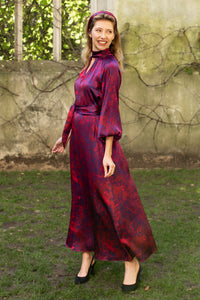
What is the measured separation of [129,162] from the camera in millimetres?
6949

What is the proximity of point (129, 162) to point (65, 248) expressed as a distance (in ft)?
11.1

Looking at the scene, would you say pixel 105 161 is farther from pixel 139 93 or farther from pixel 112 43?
pixel 139 93

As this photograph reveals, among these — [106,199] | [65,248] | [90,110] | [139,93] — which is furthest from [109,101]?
[139,93]

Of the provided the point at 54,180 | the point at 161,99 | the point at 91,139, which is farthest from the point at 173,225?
the point at 161,99

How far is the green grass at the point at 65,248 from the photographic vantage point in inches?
115

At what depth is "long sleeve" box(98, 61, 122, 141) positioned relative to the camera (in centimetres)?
266

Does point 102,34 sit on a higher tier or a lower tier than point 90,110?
higher

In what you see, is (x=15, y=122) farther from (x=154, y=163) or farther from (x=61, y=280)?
(x=61, y=280)

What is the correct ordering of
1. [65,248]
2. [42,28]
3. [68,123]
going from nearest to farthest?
[68,123], [65,248], [42,28]

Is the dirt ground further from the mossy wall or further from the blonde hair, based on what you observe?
the blonde hair

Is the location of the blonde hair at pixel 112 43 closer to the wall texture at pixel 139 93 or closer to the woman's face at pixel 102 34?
the woman's face at pixel 102 34

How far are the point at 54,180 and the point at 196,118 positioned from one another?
250 centimetres

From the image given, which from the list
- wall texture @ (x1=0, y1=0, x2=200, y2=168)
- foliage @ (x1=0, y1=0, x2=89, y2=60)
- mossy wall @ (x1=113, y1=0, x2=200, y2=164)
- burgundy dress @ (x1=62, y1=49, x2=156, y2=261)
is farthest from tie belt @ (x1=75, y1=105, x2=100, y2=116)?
foliage @ (x1=0, y1=0, x2=89, y2=60)

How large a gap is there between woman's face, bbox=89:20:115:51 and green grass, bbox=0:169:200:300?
1.61 meters
